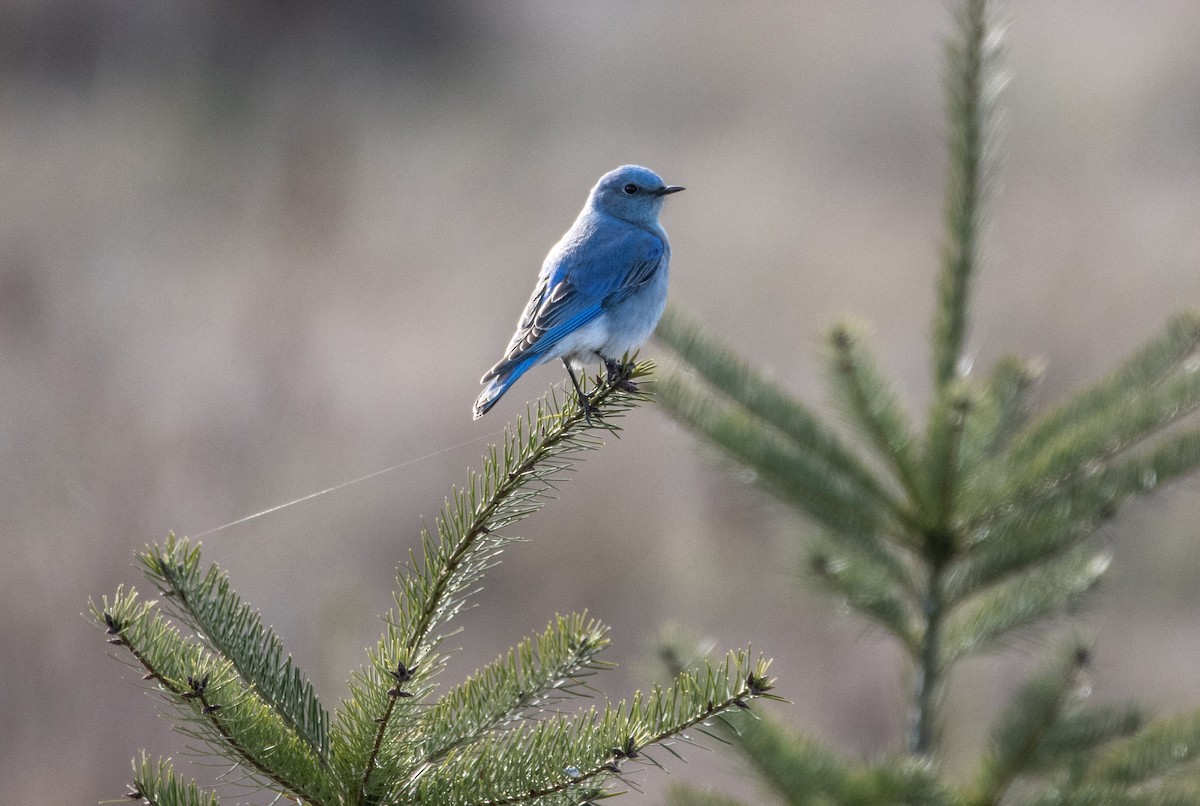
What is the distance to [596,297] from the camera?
3.86 meters

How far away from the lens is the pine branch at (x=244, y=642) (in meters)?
1.69

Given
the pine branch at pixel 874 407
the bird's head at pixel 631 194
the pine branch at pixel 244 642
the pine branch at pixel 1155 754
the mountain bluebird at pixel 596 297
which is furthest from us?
the bird's head at pixel 631 194

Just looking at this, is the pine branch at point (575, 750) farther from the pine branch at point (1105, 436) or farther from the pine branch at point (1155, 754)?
the pine branch at point (1155, 754)

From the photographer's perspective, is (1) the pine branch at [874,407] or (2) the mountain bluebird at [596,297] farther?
(2) the mountain bluebird at [596,297]

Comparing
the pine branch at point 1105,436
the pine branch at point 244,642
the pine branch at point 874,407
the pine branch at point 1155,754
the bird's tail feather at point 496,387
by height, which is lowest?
the pine branch at point 1155,754

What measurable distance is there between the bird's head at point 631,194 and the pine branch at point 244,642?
9.79 ft

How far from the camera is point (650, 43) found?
2038 centimetres

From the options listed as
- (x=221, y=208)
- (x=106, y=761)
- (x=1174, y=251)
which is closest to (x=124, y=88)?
(x=221, y=208)

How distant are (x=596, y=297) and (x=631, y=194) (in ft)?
2.60

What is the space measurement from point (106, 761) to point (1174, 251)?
1298 cm

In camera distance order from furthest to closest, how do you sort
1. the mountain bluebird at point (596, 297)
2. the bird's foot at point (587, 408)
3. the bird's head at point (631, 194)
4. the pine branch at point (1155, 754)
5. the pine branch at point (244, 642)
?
the bird's head at point (631, 194)
the mountain bluebird at point (596, 297)
the pine branch at point (1155, 754)
the bird's foot at point (587, 408)
the pine branch at point (244, 642)

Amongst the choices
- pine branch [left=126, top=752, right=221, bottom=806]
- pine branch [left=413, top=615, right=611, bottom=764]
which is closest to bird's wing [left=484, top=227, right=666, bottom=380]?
pine branch [left=413, top=615, right=611, bottom=764]

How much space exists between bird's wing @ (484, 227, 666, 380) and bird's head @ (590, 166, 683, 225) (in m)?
0.27

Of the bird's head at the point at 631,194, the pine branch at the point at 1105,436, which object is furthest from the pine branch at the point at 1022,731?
the bird's head at the point at 631,194
